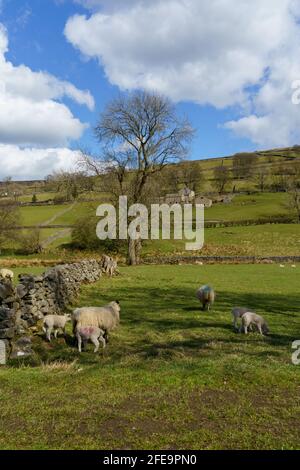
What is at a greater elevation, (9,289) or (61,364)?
(9,289)

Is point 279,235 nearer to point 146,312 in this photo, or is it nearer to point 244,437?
point 146,312

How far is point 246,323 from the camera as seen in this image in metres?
12.6

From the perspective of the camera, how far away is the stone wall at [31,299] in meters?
11.2

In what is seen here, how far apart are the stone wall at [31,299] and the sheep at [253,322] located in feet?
21.4

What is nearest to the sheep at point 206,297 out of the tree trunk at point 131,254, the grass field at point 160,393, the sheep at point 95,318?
the grass field at point 160,393

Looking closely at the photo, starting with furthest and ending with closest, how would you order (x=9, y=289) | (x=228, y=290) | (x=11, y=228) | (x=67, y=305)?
(x=11, y=228)
(x=228, y=290)
(x=67, y=305)
(x=9, y=289)

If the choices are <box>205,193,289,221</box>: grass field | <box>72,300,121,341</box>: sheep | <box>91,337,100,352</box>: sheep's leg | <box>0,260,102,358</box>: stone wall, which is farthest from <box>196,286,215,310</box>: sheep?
<box>205,193,289,221</box>: grass field

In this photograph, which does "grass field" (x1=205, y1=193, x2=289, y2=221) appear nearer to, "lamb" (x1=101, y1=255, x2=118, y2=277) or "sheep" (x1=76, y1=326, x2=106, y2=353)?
"lamb" (x1=101, y1=255, x2=118, y2=277)

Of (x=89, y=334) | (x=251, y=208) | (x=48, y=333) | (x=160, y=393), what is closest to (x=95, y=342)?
(x=89, y=334)

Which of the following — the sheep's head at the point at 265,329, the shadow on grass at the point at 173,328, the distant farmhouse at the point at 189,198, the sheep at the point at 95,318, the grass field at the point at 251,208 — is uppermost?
the distant farmhouse at the point at 189,198

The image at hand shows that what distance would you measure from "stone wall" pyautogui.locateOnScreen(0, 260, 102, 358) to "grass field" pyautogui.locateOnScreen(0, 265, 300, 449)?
3.28 feet

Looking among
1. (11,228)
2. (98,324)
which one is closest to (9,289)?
(98,324)

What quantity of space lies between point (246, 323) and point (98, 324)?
4.45m

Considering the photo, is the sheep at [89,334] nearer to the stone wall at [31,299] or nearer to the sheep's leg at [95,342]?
the sheep's leg at [95,342]
